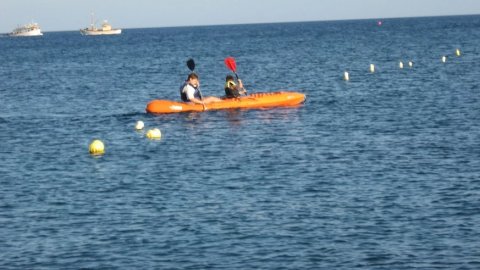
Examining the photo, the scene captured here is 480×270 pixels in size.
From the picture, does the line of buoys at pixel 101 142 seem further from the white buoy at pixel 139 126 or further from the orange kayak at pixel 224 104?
the orange kayak at pixel 224 104

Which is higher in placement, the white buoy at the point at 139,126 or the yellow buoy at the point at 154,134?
the white buoy at the point at 139,126

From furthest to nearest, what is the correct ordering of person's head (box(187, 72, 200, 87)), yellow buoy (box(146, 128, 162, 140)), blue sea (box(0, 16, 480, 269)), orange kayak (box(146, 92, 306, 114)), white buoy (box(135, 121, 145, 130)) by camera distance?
orange kayak (box(146, 92, 306, 114)) → person's head (box(187, 72, 200, 87)) → white buoy (box(135, 121, 145, 130)) → yellow buoy (box(146, 128, 162, 140)) → blue sea (box(0, 16, 480, 269))

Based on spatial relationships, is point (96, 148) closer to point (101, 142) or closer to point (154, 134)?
point (101, 142)

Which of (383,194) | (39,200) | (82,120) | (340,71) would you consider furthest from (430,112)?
(340,71)

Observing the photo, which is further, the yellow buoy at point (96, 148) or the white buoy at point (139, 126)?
the white buoy at point (139, 126)

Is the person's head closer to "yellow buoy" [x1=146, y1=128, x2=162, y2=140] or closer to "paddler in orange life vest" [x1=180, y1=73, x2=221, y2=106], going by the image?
"paddler in orange life vest" [x1=180, y1=73, x2=221, y2=106]

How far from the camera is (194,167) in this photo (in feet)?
96.1

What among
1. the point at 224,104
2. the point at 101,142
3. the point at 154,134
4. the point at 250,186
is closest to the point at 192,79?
the point at 224,104

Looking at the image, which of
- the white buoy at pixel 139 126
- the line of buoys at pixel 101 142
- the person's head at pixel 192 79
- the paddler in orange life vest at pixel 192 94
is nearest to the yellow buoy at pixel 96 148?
the line of buoys at pixel 101 142

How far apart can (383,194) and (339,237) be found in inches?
162

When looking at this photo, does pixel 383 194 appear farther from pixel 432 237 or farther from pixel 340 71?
pixel 340 71

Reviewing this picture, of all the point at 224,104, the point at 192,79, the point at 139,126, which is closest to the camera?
Answer: the point at 139,126

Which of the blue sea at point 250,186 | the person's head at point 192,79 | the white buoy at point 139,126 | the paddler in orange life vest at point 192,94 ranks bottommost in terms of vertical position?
the blue sea at point 250,186

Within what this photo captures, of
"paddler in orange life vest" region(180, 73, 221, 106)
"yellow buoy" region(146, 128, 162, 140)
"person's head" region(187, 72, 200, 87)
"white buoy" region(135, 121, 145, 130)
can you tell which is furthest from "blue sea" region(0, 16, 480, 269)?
"person's head" region(187, 72, 200, 87)
